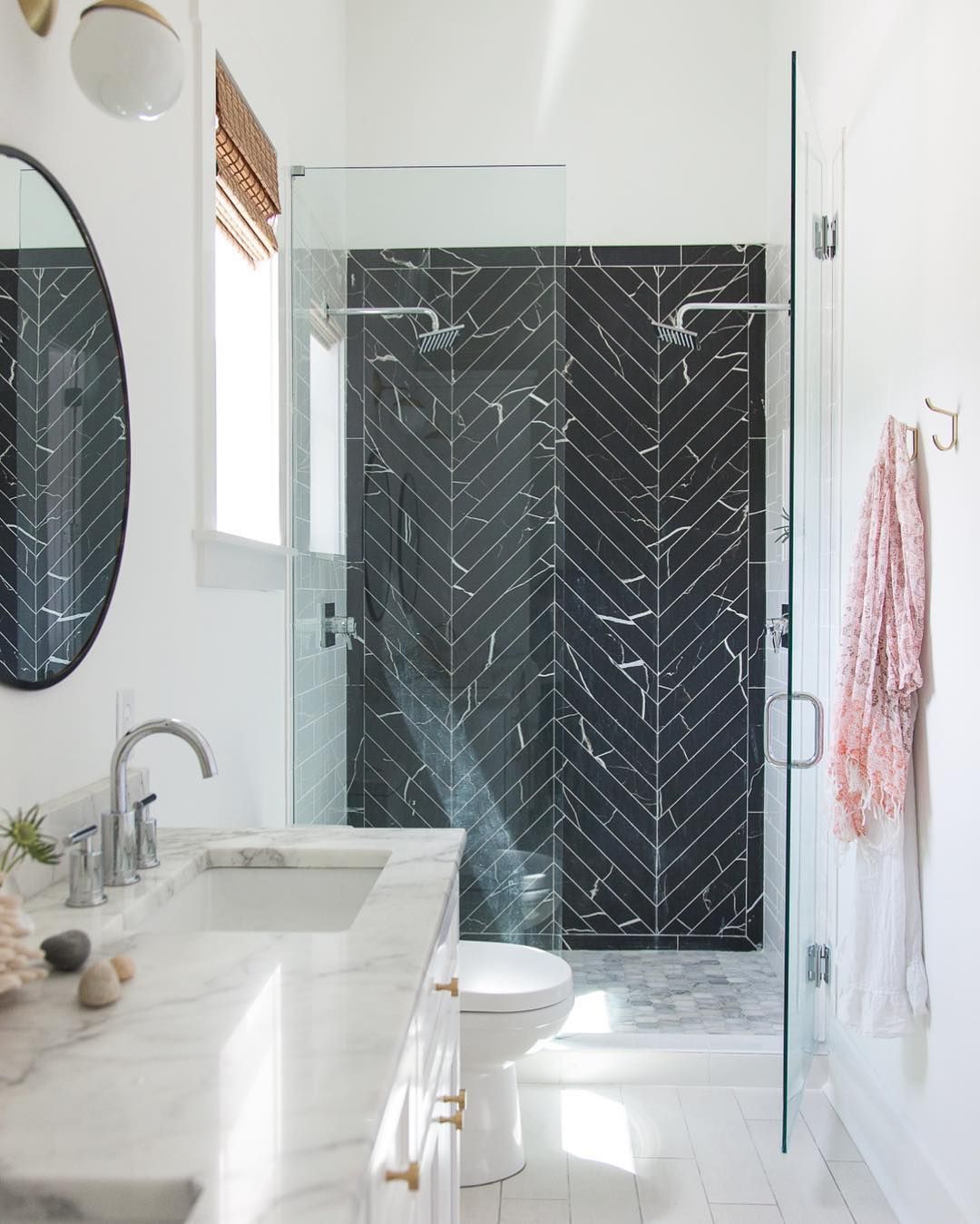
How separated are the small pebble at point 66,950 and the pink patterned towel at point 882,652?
167cm

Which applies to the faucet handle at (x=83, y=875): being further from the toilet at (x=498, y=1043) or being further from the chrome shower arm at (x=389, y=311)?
the chrome shower arm at (x=389, y=311)

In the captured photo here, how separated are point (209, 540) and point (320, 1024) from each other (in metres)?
1.22

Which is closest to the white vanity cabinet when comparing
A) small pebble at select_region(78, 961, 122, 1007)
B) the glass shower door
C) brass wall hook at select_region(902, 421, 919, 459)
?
small pebble at select_region(78, 961, 122, 1007)

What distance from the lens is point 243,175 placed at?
2264 millimetres

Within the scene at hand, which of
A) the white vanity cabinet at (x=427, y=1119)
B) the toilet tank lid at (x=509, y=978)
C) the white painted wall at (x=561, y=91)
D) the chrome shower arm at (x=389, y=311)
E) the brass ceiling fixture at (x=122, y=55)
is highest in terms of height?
the white painted wall at (x=561, y=91)

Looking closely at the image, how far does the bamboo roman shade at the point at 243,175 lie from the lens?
2.11m

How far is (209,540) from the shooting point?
1.94 m

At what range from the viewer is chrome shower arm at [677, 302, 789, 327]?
3.32 m

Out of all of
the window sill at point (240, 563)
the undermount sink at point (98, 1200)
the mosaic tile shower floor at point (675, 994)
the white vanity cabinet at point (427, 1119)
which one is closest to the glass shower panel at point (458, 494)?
the window sill at point (240, 563)

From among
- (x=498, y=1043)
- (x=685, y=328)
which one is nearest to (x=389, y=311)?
(x=685, y=328)

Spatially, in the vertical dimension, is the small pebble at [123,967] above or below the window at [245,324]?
below

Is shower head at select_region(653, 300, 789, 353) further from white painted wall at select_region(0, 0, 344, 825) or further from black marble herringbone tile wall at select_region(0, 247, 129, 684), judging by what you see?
black marble herringbone tile wall at select_region(0, 247, 129, 684)

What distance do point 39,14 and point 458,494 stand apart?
157 centimetres

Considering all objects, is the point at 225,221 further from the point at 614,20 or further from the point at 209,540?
the point at 614,20
